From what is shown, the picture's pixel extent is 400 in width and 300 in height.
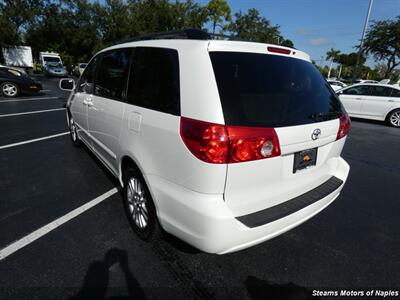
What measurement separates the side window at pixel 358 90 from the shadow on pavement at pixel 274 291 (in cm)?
1014

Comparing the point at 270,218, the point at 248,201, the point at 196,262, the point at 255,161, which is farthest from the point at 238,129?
the point at 196,262

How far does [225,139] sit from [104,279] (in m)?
1.48

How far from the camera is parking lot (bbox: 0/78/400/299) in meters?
1.99

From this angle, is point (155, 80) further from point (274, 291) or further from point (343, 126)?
point (274, 291)

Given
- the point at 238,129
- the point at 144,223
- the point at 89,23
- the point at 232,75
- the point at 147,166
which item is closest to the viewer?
the point at 238,129

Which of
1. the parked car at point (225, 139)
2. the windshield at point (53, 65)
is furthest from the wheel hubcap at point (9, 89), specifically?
the windshield at point (53, 65)

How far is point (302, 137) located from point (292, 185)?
15.3 inches

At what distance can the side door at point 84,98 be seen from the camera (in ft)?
11.9

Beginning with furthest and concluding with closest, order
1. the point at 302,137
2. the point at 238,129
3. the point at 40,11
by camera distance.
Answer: the point at 40,11
the point at 302,137
the point at 238,129

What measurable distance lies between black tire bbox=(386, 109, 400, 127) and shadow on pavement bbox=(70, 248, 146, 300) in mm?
10628

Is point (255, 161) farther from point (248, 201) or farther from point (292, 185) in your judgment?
point (292, 185)

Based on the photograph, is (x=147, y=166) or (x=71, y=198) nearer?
(x=147, y=166)

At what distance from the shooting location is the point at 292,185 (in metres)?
2.04

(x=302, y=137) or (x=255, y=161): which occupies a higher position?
(x=302, y=137)
